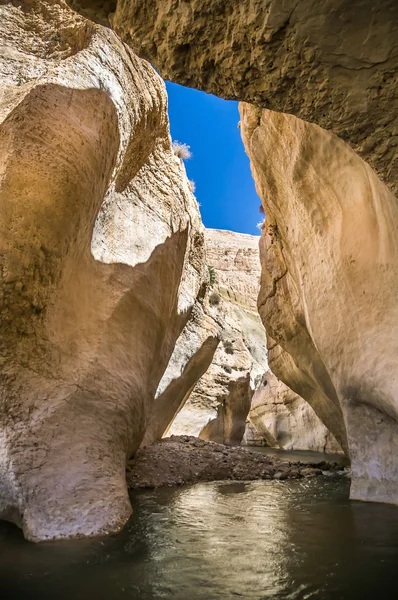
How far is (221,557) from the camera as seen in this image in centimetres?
385

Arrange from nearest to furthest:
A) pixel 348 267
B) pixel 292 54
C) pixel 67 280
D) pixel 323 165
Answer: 1. pixel 292 54
2. pixel 67 280
3. pixel 348 267
4. pixel 323 165

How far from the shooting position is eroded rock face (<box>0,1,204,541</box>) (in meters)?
4.94

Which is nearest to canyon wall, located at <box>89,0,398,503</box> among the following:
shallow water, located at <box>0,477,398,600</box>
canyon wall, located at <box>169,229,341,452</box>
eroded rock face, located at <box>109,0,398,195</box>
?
eroded rock face, located at <box>109,0,398,195</box>

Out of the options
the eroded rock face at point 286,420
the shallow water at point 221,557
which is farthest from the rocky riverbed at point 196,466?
the eroded rock face at point 286,420

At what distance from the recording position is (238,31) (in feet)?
9.02

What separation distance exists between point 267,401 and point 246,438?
18.2 feet

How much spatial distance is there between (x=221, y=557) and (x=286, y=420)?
65.9 feet

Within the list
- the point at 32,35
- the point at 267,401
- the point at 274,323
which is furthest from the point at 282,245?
the point at 267,401

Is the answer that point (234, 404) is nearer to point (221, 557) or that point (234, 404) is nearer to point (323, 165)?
point (323, 165)

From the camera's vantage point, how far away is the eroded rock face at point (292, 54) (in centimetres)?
259

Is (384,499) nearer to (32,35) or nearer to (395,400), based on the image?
(395,400)

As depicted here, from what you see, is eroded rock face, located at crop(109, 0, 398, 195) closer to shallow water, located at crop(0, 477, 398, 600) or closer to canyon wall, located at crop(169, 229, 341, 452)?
shallow water, located at crop(0, 477, 398, 600)

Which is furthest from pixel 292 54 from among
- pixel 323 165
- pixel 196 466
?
pixel 196 466

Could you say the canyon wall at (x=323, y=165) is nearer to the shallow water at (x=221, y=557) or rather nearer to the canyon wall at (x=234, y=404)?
the shallow water at (x=221, y=557)
